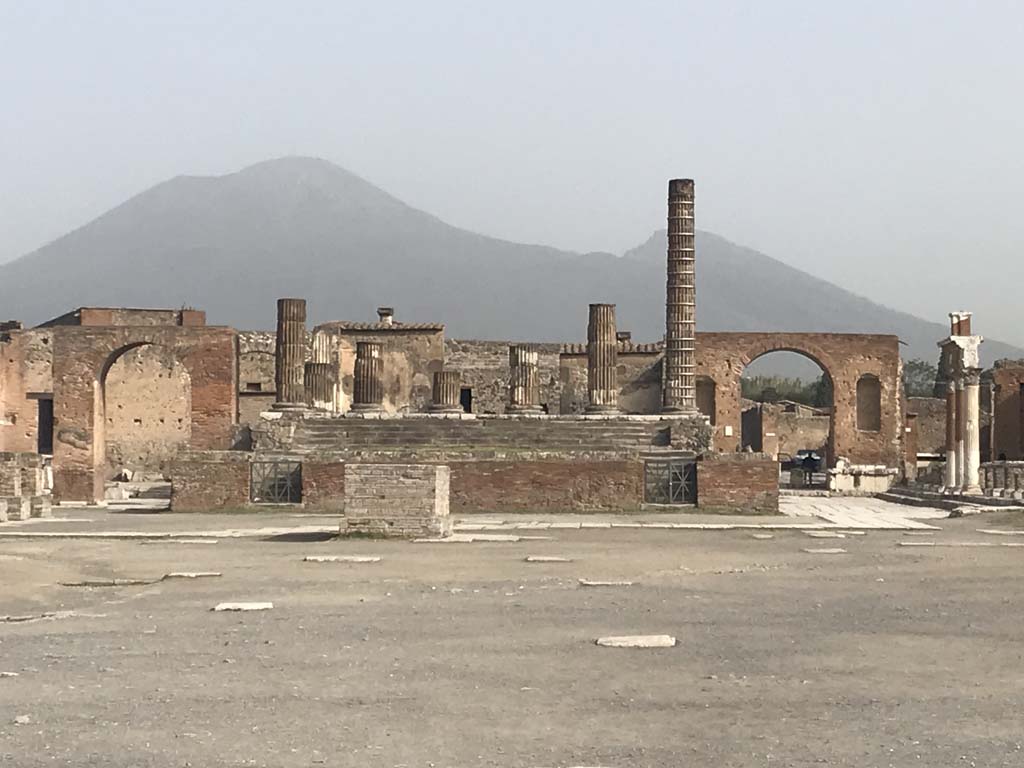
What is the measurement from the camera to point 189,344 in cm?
3156

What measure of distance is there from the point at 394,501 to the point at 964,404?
1744 centimetres

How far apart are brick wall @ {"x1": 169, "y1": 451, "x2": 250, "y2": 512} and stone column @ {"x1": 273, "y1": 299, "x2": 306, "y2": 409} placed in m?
6.99

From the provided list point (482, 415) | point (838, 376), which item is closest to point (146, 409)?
point (482, 415)

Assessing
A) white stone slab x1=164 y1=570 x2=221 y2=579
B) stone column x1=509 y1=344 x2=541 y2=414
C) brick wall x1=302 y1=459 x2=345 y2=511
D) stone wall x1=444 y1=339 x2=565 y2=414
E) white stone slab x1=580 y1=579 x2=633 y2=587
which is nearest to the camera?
white stone slab x1=580 y1=579 x2=633 y2=587

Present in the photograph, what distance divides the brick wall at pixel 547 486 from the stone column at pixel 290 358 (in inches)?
335

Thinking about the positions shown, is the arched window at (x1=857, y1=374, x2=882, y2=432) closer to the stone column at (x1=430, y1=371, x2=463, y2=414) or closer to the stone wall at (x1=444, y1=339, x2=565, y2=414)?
the stone wall at (x1=444, y1=339, x2=565, y2=414)

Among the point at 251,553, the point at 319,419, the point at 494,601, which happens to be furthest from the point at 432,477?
the point at 319,419

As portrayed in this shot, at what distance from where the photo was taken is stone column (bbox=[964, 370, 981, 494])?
30.0 metres

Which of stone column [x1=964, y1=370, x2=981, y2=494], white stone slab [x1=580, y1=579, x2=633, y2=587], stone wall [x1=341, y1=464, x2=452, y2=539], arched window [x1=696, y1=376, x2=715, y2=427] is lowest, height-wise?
white stone slab [x1=580, y1=579, x2=633, y2=587]

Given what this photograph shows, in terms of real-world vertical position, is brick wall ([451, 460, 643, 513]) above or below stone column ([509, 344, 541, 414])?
below

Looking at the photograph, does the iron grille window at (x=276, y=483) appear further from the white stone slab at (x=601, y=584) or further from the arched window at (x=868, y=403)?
the arched window at (x=868, y=403)

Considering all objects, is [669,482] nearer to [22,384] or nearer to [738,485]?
[738,485]

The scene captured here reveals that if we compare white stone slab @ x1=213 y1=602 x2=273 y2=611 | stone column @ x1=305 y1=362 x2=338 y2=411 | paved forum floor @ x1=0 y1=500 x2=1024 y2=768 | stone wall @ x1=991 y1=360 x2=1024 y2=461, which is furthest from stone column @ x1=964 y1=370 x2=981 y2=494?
white stone slab @ x1=213 y1=602 x2=273 y2=611

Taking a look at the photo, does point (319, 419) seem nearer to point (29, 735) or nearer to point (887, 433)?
point (887, 433)
